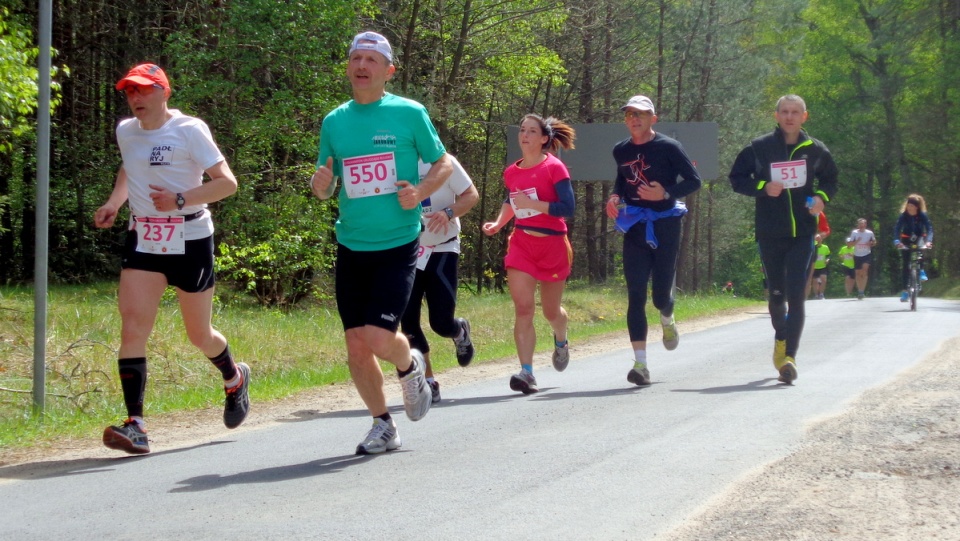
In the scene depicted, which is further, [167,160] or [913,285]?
[913,285]

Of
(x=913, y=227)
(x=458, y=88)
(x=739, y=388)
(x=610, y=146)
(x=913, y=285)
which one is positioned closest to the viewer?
(x=739, y=388)

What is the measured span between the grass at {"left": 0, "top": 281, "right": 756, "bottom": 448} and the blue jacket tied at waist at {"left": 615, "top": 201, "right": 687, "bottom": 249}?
288 cm

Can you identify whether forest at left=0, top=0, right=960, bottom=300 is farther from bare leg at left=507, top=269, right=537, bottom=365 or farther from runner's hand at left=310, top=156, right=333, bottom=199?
runner's hand at left=310, top=156, right=333, bottom=199

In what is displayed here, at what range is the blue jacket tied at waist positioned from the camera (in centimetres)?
885

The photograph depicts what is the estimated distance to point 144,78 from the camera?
5.90 metres

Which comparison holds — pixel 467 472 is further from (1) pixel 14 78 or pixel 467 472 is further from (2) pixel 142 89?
(1) pixel 14 78

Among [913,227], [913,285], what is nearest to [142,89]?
[913,227]

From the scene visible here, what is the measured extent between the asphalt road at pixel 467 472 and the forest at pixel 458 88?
720 cm

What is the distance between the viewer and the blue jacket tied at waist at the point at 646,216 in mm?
8852

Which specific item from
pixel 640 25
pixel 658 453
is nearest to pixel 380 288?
pixel 658 453

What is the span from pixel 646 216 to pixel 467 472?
3.90 metres

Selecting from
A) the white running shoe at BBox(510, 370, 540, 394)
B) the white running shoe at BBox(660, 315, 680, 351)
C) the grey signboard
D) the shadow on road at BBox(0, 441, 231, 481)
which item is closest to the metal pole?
the shadow on road at BBox(0, 441, 231, 481)

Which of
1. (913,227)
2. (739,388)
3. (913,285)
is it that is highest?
(913,227)

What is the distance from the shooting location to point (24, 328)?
11.6 meters
